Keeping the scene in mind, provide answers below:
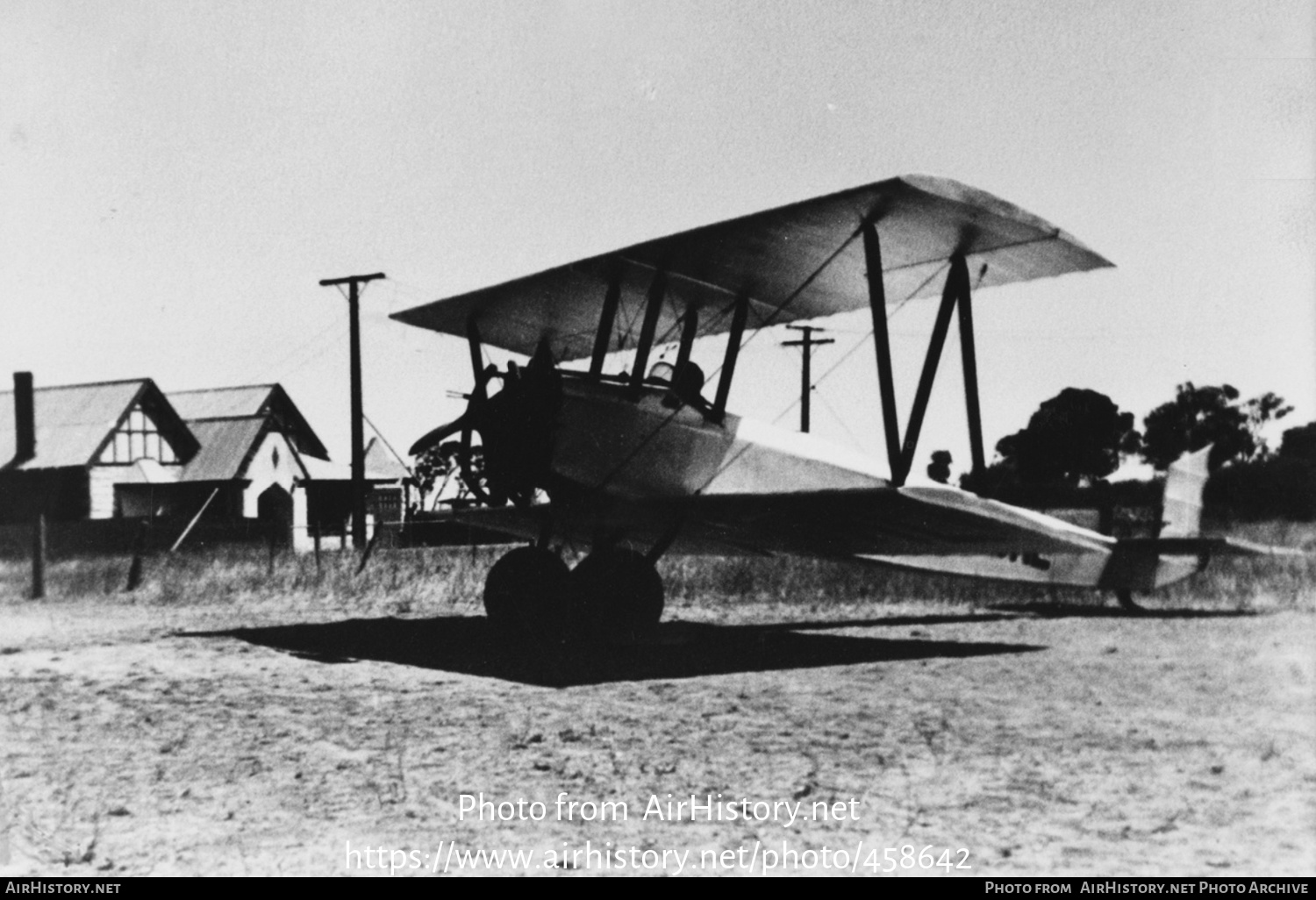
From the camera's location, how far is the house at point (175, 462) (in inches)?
1248

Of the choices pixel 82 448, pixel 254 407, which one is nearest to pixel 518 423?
pixel 82 448

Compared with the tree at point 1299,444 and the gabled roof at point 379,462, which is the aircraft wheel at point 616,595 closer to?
the tree at point 1299,444

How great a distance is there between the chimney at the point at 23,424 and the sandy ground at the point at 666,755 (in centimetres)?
2152

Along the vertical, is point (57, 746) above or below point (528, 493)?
below

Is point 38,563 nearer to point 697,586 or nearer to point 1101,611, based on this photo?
point 697,586

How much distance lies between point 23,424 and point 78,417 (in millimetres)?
4586

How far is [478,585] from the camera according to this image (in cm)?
1548

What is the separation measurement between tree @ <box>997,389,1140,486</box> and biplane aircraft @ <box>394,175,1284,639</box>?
9.69m

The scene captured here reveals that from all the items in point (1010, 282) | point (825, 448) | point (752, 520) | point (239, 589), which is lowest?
point (239, 589)

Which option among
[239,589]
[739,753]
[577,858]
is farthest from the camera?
[239,589]

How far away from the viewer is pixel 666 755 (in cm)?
491

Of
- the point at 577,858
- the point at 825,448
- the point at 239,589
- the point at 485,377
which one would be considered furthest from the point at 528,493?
the point at 239,589
